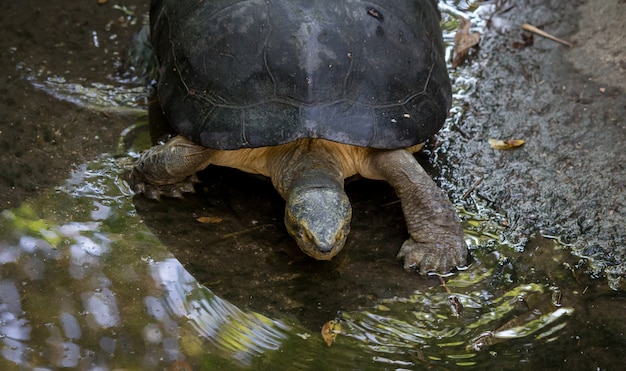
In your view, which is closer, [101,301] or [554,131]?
[101,301]

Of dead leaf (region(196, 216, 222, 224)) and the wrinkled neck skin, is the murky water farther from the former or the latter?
the wrinkled neck skin

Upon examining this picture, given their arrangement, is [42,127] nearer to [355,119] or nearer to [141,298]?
[141,298]

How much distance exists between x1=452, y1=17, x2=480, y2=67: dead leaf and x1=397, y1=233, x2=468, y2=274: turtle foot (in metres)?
2.18

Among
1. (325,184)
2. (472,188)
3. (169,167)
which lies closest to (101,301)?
(169,167)

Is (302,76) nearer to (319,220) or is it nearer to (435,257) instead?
(319,220)

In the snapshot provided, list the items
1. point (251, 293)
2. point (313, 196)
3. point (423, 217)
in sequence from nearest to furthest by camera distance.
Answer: point (251, 293)
point (313, 196)
point (423, 217)

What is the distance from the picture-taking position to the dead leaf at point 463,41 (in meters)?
6.28

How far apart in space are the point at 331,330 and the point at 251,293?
1.79 ft

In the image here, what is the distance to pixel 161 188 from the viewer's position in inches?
195

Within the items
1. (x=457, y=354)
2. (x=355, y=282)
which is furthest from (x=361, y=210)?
(x=457, y=354)

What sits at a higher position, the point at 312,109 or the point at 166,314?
the point at 312,109

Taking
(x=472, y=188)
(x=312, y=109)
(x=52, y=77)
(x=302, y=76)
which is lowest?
(x=472, y=188)

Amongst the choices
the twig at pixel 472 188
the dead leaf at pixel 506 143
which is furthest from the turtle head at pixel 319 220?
the dead leaf at pixel 506 143

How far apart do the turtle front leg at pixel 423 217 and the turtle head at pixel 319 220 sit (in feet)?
1.56
